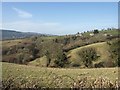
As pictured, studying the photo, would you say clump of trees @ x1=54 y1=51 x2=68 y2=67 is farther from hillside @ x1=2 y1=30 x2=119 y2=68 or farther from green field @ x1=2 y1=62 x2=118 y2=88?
green field @ x1=2 y1=62 x2=118 y2=88

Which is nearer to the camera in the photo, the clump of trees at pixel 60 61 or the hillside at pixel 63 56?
the clump of trees at pixel 60 61

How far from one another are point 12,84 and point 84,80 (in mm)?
3142

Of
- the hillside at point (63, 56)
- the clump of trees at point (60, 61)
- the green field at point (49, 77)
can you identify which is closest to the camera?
the green field at point (49, 77)

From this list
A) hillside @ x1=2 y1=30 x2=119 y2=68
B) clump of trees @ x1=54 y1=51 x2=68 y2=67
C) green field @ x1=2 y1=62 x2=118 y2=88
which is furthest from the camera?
hillside @ x1=2 y1=30 x2=119 y2=68

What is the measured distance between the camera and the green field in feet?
37.6

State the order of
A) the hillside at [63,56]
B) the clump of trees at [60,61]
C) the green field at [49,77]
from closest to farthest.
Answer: the green field at [49,77], the clump of trees at [60,61], the hillside at [63,56]

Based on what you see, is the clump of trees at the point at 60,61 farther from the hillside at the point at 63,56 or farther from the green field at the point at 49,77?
the green field at the point at 49,77

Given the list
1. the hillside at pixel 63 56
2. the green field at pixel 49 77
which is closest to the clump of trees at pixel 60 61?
the hillside at pixel 63 56

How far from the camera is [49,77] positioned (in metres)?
12.6

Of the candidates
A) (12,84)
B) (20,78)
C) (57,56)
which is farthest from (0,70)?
(57,56)

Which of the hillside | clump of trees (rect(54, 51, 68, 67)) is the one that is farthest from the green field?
clump of trees (rect(54, 51, 68, 67))

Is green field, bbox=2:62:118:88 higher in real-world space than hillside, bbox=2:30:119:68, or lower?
higher

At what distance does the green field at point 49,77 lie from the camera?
37.6 ft

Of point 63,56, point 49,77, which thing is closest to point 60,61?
point 63,56
